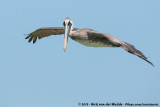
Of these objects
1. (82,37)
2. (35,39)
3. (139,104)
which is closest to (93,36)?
(82,37)

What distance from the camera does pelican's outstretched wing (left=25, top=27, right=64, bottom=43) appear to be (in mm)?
17812

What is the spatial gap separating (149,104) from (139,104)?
1.28ft

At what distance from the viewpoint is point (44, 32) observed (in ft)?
61.2

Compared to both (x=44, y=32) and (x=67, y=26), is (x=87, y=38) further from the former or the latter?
(x=44, y=32)

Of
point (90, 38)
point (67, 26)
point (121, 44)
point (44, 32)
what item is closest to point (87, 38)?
point (90, 38)

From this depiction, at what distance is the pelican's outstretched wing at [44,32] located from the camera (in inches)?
701

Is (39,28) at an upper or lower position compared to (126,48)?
upper

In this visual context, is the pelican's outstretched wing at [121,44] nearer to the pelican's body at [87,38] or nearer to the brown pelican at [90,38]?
the brown pelican at [90,38]

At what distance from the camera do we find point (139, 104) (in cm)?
1445

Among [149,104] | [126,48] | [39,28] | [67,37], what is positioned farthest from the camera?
[39,28]

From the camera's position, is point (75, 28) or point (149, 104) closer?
point (149, 104)

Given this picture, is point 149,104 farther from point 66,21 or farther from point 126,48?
point 66,21

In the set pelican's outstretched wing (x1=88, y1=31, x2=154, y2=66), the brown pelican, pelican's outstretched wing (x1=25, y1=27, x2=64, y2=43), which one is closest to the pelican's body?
the brown pelican

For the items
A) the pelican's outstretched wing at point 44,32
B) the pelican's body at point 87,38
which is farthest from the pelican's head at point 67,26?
the pelican's outstretched wing at point 44,32
